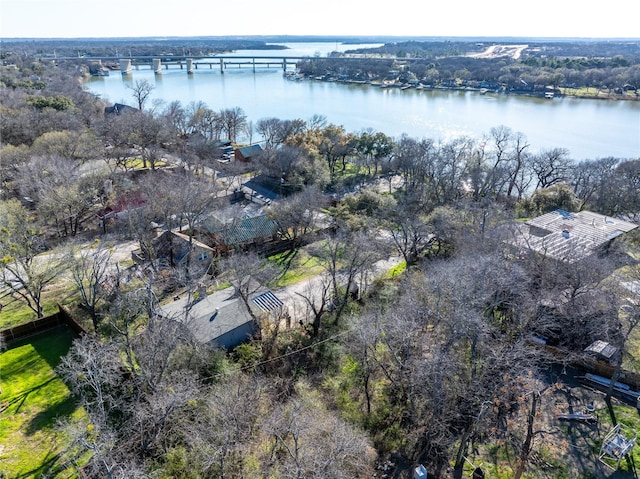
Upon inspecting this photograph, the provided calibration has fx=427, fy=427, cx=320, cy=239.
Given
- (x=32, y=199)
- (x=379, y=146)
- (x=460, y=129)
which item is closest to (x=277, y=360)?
(x=32, y=199)

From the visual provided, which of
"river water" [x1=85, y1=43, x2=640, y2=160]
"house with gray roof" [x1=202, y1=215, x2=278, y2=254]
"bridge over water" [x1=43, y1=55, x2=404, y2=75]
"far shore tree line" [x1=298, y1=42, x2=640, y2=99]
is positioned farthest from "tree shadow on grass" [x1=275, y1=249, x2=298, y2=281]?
"bridge over water" [x1=43, y1=55, x2=404, y2=75]

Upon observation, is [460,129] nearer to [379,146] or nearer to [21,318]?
[379,146]

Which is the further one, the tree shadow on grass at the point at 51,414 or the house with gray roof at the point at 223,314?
the house with gray roof at the point at 223,314

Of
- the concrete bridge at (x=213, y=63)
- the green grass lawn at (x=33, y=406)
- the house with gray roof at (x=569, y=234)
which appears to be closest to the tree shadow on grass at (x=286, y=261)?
the green grass lawn at (x=33, y=406)

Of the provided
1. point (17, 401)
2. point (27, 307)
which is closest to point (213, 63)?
point (27, 307)

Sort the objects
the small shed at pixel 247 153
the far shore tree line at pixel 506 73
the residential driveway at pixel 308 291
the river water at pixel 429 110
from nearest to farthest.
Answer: the residential driveway at pixel 308 291, the small shed at pixel 247 153, the river water at pixel 429 110, the far shore tree line at pixel 506 73

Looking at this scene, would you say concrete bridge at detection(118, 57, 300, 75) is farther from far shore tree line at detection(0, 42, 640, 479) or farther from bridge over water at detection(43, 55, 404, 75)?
far shore tree line at detection(0, 42, 640, 479)

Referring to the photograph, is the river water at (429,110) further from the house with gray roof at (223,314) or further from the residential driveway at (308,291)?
the house with gray roof at (223,314)

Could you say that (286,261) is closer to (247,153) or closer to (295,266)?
(295,266)
